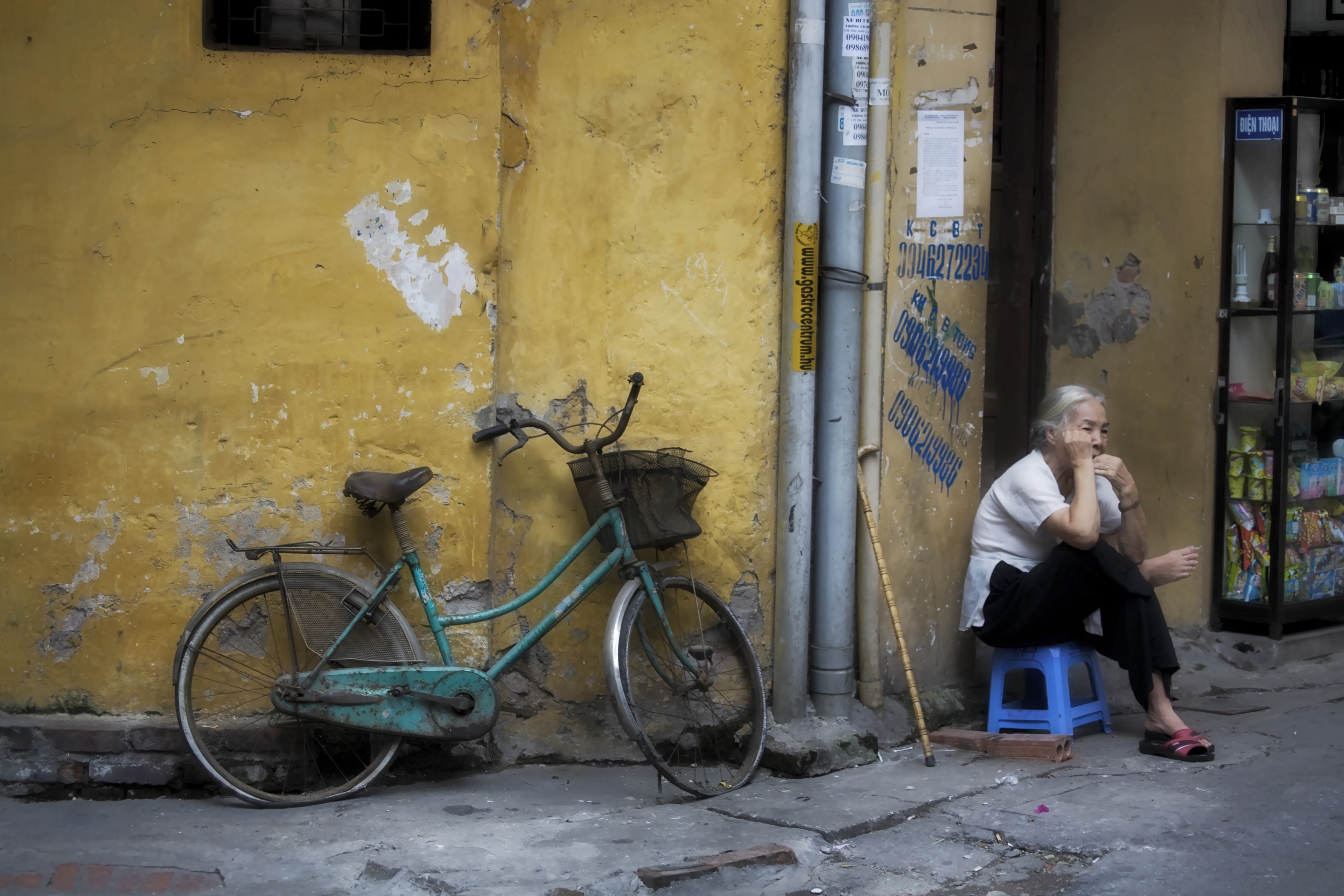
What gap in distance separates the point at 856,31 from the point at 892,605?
2.16 meters

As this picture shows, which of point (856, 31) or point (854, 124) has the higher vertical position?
point (856, 31)

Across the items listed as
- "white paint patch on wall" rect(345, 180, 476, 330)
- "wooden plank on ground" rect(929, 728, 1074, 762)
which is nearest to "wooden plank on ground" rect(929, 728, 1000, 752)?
"wooden plank on ground" rect(929, 728, 1074, 762)

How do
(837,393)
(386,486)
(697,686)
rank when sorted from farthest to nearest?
(837,393), (697,686), (386,486)

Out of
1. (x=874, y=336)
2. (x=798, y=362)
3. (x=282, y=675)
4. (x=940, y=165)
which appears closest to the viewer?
(x=282, y=675)

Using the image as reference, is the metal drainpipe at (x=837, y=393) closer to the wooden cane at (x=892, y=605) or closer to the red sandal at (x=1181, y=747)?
the wooden cane at (x=892, y=605)

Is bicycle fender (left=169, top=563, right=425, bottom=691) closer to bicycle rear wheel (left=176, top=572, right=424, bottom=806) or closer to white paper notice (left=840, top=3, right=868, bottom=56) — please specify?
bicycle rear wheel (left=176, top=572, right=424, bottom=806)

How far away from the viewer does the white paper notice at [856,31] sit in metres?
4.87

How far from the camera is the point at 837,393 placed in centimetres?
→ 497

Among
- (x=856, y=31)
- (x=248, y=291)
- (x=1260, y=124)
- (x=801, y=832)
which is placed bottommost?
(x=801, y=832)

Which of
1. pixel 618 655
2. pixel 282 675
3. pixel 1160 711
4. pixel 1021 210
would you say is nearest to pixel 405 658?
pixel 282 675

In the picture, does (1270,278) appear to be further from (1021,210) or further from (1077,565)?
(1077,565)

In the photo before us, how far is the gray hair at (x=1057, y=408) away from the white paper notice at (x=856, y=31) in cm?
151

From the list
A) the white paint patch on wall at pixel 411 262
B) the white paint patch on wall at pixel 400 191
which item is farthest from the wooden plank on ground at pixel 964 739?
the white paint patch on wall at pixel 400 191

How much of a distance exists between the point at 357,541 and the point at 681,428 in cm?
125
